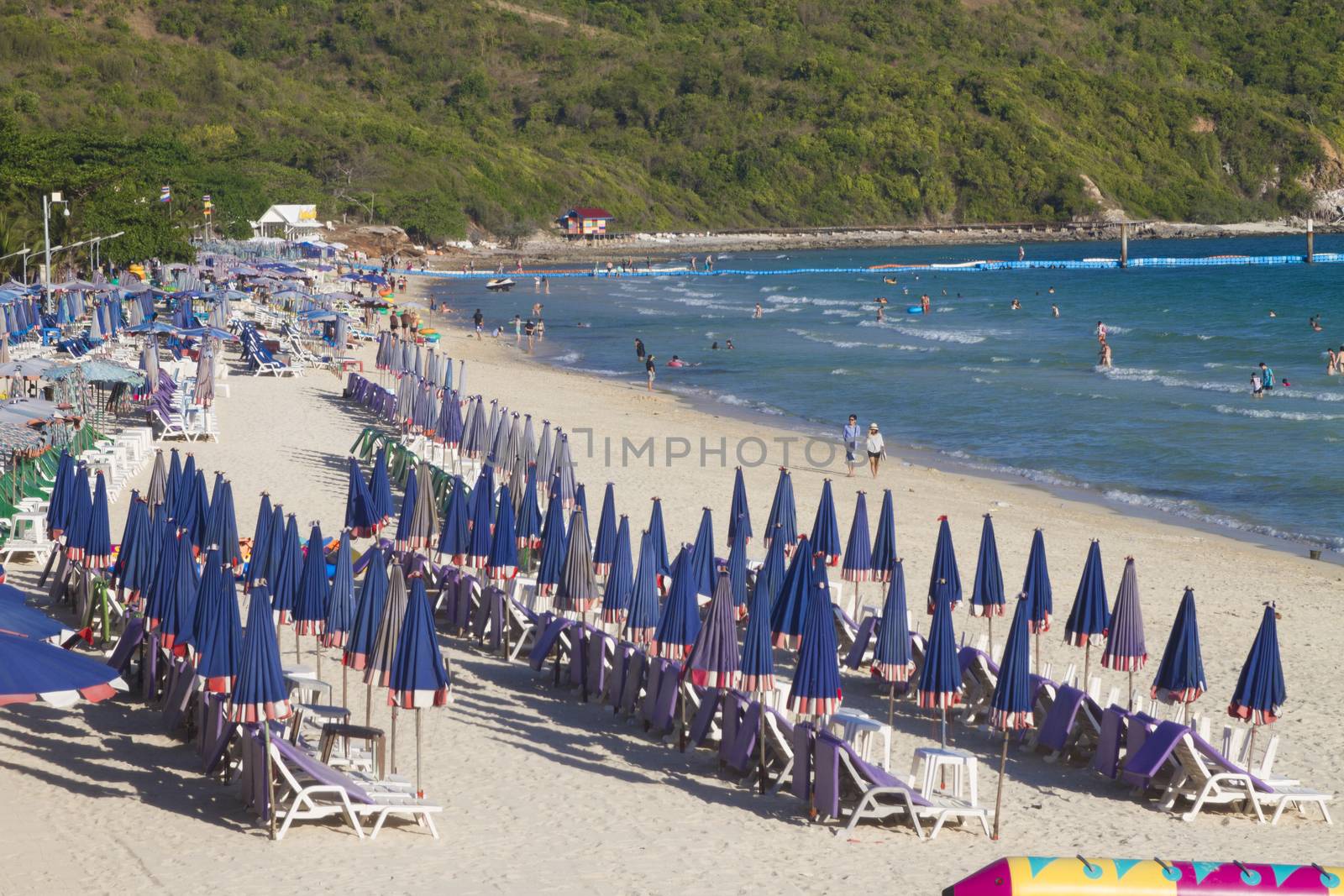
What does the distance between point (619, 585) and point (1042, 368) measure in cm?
3170

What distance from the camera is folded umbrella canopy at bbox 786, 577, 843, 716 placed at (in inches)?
384

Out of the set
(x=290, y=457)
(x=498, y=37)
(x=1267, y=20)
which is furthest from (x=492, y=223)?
(x=1267, y=20)

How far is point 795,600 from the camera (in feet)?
36.2

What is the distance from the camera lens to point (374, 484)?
15.0m

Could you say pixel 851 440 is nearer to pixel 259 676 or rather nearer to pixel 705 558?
pixel 705 558

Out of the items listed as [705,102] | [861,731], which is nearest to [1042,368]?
[861,731]

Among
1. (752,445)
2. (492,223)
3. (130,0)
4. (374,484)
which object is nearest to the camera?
(374,484)

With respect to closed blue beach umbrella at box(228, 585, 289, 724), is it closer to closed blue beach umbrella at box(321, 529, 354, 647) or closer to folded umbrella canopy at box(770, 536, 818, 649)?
closed blue beach umbrella at box(321, 529, 354, 647)

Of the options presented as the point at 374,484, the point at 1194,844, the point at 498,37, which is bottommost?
the point at 1194,844

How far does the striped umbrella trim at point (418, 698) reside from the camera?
9.14m

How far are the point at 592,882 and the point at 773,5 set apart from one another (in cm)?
18124

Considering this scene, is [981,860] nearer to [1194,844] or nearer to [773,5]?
[1194,844]

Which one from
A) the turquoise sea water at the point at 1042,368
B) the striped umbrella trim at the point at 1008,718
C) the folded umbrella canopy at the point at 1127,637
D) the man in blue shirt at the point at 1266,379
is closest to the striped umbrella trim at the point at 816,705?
the striped umbrella trim at the point at 1008,718

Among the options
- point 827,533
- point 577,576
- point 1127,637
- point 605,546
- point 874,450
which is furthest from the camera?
point 874,450
